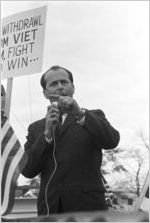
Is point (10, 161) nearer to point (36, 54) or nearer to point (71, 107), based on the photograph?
point (71, 107)

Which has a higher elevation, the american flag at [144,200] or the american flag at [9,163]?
the american flag at [9,163]

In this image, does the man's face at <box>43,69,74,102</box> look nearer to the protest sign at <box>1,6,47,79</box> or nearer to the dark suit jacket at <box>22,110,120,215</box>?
the dark suit jacket at <box>22,110,120,215</box>

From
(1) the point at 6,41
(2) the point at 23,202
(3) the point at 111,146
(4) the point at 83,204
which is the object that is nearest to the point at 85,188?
(4) the point at 83,204

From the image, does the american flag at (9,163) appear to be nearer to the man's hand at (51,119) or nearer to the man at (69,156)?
the man at (69,156)

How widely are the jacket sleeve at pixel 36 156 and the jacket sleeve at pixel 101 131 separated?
0.67ft

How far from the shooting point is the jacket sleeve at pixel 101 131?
1848 mm

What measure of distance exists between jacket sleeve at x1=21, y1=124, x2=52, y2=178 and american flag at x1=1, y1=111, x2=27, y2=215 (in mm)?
28

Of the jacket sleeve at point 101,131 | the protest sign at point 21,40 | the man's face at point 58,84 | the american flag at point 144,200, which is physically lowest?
the american flag at point 144,200

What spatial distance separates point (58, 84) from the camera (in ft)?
6.49

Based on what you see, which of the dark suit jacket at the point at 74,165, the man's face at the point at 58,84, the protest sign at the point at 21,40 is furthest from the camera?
the protest sign at the point at 21,40

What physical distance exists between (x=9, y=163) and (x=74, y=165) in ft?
1.02

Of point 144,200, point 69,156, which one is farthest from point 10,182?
point 144,200

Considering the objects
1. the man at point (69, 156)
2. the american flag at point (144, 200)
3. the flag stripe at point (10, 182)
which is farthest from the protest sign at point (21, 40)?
the american flag at point (144, 200)

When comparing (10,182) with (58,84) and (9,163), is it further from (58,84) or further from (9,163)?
Answer: (58,84)
